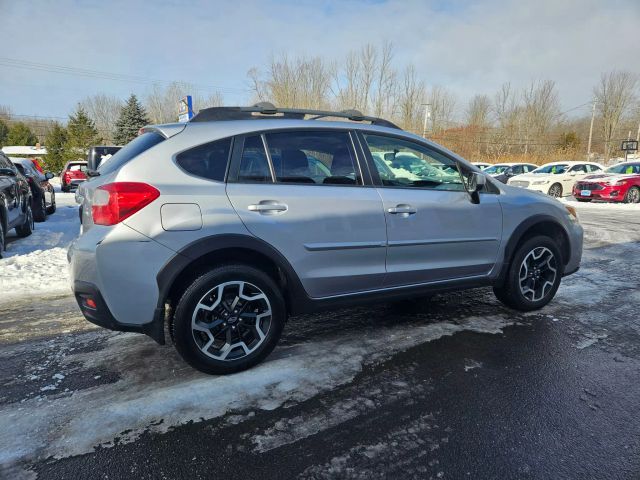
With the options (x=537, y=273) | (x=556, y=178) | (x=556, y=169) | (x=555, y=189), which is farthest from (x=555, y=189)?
(x=537, y=273)

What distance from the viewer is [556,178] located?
60.0 ft

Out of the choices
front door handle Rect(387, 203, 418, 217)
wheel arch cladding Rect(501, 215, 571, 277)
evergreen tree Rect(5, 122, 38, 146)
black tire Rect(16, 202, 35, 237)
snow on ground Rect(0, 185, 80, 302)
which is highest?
evergreen tree Rect(5, 122, 38, 146)

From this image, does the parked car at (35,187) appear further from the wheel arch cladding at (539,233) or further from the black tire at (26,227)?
the wheel arch cladding at (539,233)

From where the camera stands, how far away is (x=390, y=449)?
7.30 feet

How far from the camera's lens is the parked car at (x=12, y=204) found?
22.4 ft

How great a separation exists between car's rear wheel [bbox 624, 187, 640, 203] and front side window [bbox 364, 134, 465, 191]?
15472 mm

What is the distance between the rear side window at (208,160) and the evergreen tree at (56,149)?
39.1 meters

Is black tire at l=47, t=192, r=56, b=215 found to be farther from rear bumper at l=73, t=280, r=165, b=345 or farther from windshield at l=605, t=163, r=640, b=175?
windshield at l=605, t=163, r=640, b=175

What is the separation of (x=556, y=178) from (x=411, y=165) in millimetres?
17359

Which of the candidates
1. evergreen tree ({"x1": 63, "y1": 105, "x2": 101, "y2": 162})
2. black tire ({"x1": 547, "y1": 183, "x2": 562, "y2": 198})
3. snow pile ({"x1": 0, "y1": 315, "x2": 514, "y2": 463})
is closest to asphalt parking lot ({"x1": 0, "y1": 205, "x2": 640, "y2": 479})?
snow pile ({"x1": 0, "y1": 315, "x2": 514, "y2": 463})

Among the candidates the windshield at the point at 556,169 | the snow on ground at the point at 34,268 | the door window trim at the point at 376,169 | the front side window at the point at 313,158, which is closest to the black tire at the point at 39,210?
the snow on ground at the point at 34,268

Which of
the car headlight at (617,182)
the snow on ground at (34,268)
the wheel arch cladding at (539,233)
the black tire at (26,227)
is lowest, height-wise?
the snow on ground at (34,268)

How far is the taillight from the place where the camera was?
8.71ft

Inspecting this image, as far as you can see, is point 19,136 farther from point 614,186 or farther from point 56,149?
point 614,186
